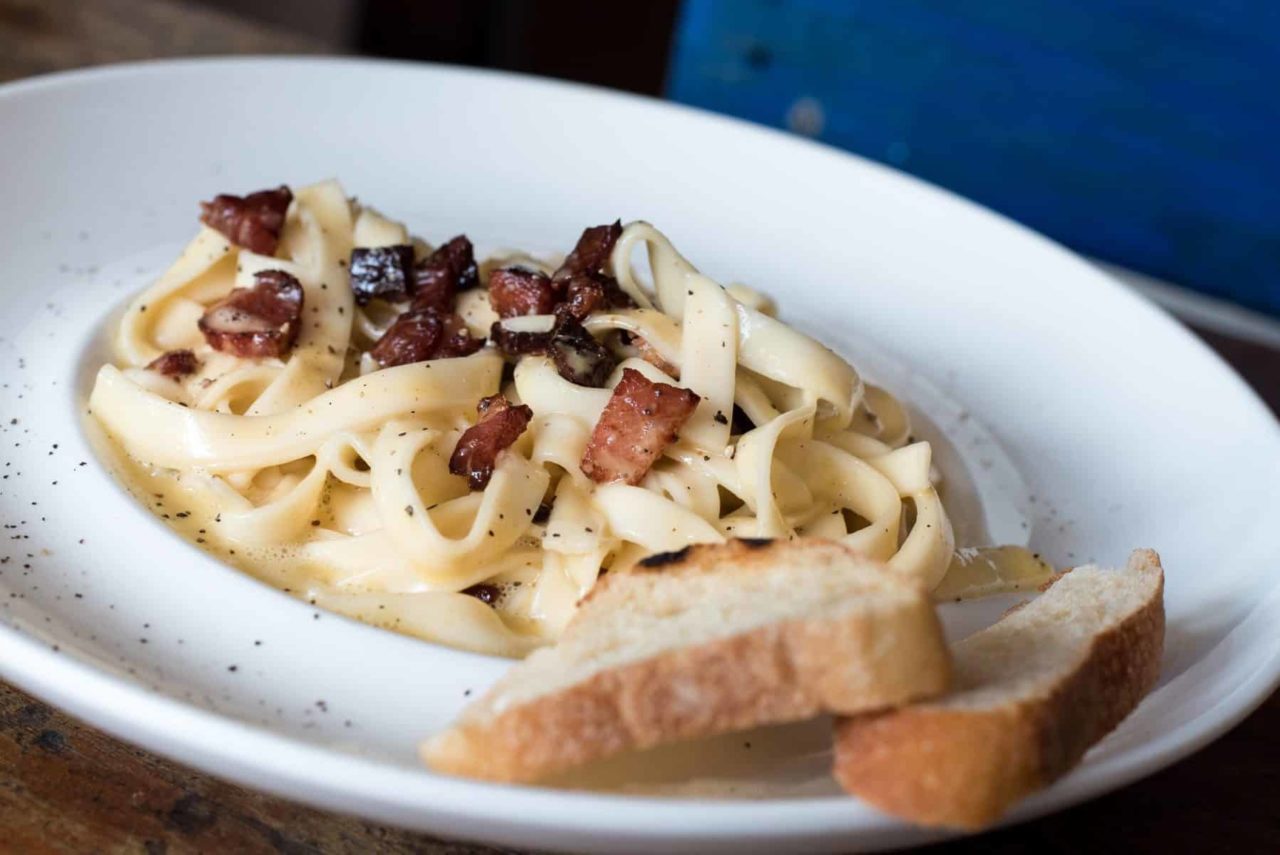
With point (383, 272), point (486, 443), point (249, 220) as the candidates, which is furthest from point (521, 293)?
point (249, 220)

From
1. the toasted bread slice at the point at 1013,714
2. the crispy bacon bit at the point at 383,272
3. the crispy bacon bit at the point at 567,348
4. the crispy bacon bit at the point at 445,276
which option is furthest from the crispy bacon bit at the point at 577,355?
the toasted bread slice at the point at 1013,714

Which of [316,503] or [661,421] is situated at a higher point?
[661,421]

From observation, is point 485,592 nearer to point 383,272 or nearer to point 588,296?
point 588,296

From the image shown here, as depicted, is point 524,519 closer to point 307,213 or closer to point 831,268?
point 307,213

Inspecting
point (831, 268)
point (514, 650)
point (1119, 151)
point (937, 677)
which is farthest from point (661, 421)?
point (1119, 151)

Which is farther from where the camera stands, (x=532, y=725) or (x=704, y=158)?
(x=704, y=158)

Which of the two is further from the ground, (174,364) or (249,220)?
(249,220)

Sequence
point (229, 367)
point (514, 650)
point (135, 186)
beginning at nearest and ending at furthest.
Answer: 1. point (514, 650)
2. point (229, 367)
3. point (135, 186)
